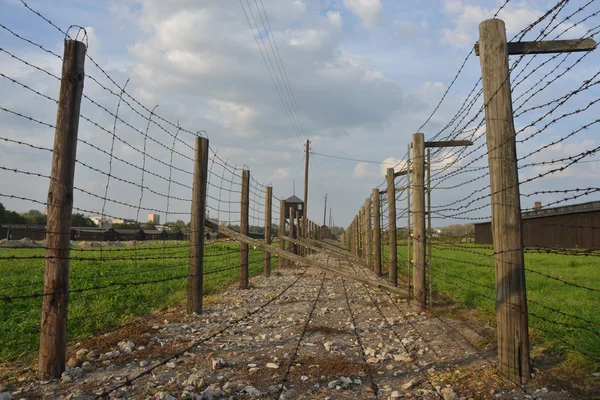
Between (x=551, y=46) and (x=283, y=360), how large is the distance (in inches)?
146

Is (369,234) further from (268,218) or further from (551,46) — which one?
(551,46)

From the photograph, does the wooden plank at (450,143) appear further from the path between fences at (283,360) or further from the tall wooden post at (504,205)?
the tall wooden post at (504,205)

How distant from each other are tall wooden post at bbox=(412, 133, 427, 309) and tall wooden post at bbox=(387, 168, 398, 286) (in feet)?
6.25

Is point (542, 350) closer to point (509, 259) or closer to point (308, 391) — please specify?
point (509, 259)

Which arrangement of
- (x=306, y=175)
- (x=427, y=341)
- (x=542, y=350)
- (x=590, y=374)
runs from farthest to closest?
(x=306, y=175), (x=427, y=341), (x=542, y=350), (x=590, y=374)

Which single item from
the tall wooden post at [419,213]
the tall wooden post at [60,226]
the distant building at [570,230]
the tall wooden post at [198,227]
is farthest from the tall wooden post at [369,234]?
the distant building at [570,230]

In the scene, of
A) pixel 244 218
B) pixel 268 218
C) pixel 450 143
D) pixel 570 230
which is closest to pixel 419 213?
pixel 450 143

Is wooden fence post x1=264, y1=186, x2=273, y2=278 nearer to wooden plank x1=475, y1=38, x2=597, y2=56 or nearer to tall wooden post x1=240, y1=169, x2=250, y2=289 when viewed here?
tall wooden post x1=240, y1=169, x2=250, y2=289

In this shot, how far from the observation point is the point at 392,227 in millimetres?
8898

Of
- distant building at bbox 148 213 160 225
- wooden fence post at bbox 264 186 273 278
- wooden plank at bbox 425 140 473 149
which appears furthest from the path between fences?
wooden fence post at bbox 264 186 273 278

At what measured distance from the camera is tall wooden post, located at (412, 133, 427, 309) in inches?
263

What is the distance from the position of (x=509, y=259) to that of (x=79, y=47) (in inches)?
160

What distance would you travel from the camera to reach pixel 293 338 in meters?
5.12

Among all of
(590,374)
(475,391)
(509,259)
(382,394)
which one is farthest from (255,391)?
(590,374)
